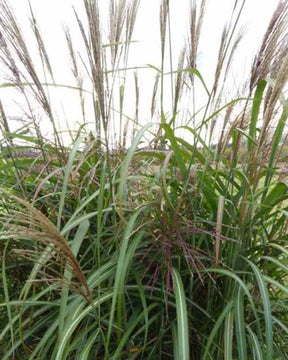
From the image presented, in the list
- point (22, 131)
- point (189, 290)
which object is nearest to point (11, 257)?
point (22, 131)

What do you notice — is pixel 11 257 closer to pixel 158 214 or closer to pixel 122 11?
pixel 158 214

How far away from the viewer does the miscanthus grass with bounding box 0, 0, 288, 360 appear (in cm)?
87

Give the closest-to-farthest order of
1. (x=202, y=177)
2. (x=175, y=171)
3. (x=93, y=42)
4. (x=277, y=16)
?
1. (x=93, y=42)
2. (x=277, y=16)
3. (x=202, y=177)
4. (x=175, y=171)

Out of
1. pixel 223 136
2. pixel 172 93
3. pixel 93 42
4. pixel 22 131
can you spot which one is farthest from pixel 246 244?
pixel 22 131

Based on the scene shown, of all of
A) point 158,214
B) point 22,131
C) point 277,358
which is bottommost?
point 277,358

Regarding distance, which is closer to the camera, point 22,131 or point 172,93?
point 172,93

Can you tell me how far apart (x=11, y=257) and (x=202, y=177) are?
2.10 feet

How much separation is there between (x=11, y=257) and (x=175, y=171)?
570 millimetres

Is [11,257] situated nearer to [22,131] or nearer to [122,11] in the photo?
[22,131]

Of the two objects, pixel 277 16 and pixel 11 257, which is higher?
pixel 277 16

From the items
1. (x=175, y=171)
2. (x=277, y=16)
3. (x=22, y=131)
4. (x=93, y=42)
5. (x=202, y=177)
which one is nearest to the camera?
(x=93, y=42)

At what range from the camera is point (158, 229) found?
906 millimetres

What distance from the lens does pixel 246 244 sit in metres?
1.07

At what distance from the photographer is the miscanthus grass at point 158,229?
87 centimetres
